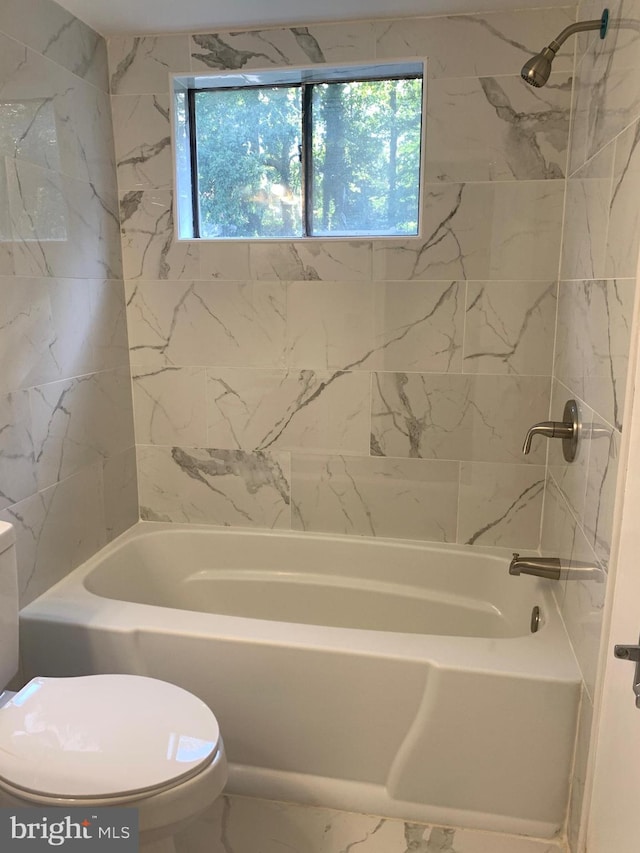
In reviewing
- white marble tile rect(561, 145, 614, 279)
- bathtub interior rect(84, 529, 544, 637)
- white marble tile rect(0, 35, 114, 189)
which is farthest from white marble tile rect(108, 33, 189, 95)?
bathtub interior rect(84, 529, 544, 637)

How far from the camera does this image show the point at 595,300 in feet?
5.27

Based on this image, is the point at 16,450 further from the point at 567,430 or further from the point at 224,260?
the point at 567,430

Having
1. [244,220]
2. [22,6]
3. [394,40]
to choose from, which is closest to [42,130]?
[22,6]

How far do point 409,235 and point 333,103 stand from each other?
596 millimetres

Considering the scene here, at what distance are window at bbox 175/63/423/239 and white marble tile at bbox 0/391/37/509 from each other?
3.13ft

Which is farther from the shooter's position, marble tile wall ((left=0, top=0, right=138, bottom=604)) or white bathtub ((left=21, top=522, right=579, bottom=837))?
marble tile wall ((left=0, top=0, right=138, bottom=604))

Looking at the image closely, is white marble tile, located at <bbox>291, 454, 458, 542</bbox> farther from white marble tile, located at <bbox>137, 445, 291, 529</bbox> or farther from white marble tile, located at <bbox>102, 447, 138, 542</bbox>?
white marble tile, located at <bbox>102, 447, 138, 542</bbox>

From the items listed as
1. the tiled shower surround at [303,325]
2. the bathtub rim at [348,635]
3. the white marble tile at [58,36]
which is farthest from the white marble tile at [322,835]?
the white marble tile at [58,36]

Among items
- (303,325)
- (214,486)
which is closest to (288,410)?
(303,325)

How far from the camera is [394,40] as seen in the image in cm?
212

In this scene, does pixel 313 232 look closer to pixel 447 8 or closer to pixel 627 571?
pixel 447 8

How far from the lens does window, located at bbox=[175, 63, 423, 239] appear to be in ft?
7.62

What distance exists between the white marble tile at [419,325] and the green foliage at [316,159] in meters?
0.27

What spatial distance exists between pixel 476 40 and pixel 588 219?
0.80m
